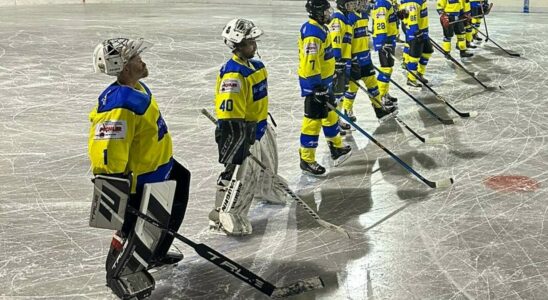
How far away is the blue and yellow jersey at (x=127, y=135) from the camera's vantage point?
2.82 metres

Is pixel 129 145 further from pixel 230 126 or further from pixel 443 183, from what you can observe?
pixel 443 183

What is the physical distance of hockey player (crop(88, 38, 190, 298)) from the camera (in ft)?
9.28

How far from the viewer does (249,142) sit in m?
3.91

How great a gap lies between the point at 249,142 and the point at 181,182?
0.61 metres

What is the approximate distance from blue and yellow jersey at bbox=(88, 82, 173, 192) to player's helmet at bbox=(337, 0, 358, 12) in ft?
10.6

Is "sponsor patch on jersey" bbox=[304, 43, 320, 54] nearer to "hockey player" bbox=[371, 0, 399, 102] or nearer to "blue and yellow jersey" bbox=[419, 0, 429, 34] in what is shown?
"hockey player" bbox=[371, 0, 399, 102]

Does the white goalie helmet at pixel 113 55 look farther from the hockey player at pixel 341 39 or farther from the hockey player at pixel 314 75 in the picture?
the hockey player at pixel 341 39

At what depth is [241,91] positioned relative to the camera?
150 inches

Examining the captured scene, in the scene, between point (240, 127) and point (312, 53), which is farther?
point (312, 53)

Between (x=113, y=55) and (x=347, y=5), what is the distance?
340 cm


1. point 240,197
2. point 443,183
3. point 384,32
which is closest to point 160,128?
point 240,197

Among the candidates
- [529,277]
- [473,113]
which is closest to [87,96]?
[473,113]

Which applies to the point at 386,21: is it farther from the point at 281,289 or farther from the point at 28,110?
the point at 281,289

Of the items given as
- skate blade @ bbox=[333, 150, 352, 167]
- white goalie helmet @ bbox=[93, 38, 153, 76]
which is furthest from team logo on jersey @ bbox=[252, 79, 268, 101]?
skate blade @ bbox=[333, 150, 352, 167]
